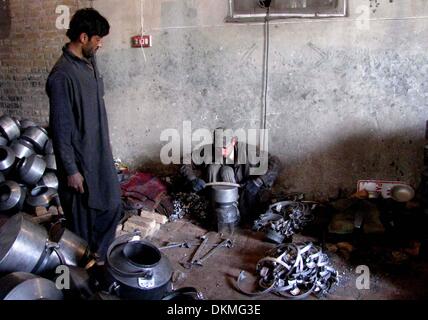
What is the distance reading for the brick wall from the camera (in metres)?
4.74

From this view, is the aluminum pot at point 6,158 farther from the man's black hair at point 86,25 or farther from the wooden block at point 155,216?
the man's black hair at point 86,25

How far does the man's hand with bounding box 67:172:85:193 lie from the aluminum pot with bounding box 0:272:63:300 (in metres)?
0.74

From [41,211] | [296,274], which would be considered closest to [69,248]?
[41,211]

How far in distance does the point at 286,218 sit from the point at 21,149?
9.37ft

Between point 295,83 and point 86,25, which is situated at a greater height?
point 86,25

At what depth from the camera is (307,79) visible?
12.7 ft

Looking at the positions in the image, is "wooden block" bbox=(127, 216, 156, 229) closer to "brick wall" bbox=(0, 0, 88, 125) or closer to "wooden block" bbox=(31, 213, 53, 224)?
"wooden block" bbox=(31, 213, 53, 224)

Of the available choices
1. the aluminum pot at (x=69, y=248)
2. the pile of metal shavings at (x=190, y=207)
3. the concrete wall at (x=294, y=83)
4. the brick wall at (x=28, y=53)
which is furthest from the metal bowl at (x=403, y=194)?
the brick wall at (x=28, y=53)

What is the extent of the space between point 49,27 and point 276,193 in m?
3.41

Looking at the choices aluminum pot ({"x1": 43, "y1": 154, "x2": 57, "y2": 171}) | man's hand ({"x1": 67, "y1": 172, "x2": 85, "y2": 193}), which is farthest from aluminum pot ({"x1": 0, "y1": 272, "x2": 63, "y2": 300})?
aluminum pot ({"x1": 43, "y1": 154, "x2": 57, "y2": 171})

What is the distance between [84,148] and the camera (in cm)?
257

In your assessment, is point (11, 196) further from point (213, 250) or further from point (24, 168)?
point (213, 250)

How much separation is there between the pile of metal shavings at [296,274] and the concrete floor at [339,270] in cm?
6
